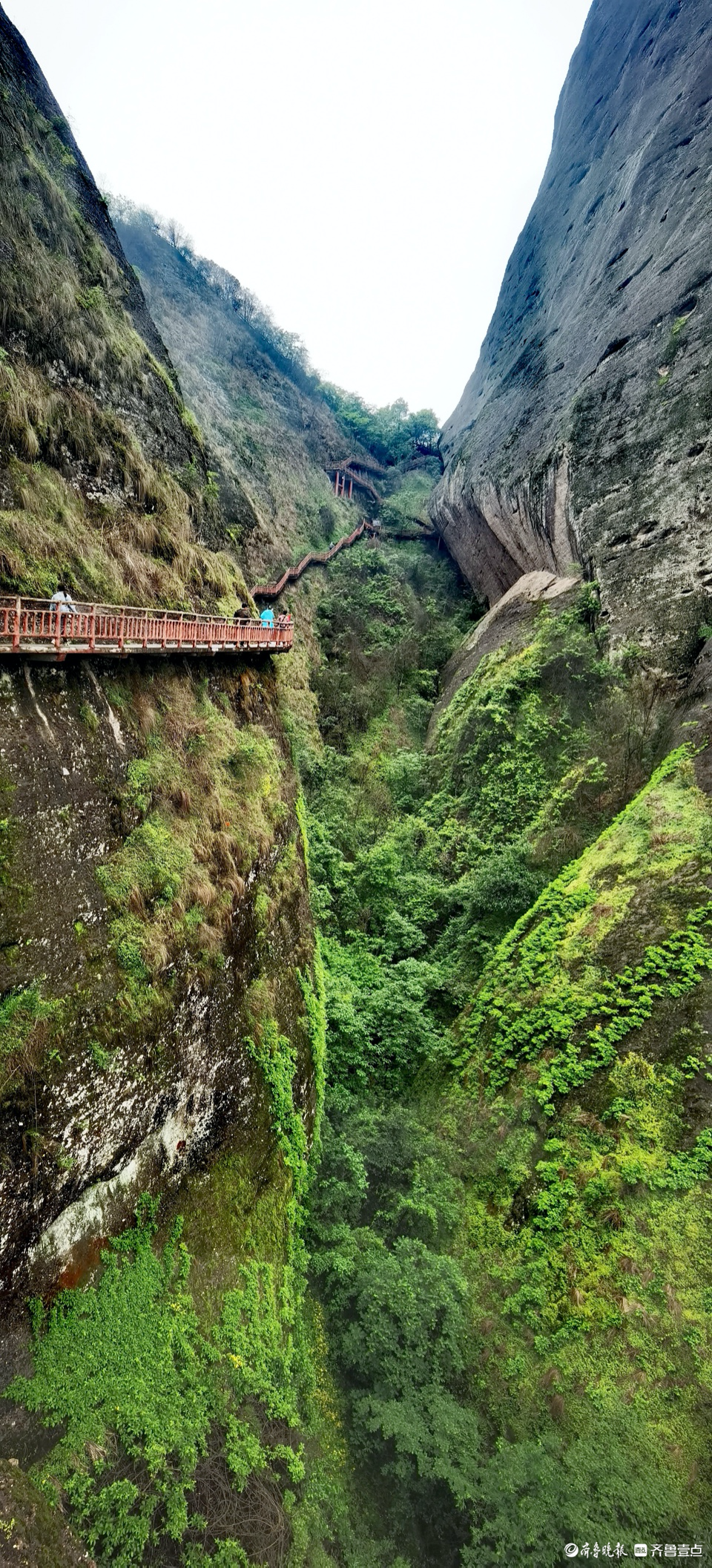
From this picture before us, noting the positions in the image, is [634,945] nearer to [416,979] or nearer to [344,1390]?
[416,979]

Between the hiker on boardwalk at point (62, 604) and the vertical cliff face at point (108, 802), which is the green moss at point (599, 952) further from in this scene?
the hiker on boardwalk at point (62, 604)

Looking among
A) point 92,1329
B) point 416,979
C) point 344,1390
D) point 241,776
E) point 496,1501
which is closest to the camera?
point 92,1329

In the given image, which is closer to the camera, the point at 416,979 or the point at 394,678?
the point at 416,979

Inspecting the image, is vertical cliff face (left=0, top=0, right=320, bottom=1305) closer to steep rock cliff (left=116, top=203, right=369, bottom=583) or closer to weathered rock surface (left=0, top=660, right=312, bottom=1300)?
weathered rock surface (left=0, top=660, right=312, bottom=1300)

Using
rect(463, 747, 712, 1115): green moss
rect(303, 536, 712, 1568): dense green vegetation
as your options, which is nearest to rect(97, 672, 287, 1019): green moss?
rect(303, 536, 712, 1568): dense green vegetation

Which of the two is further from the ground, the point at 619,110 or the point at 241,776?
the point at 619,110

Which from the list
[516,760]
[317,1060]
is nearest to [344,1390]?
[317,1060]
